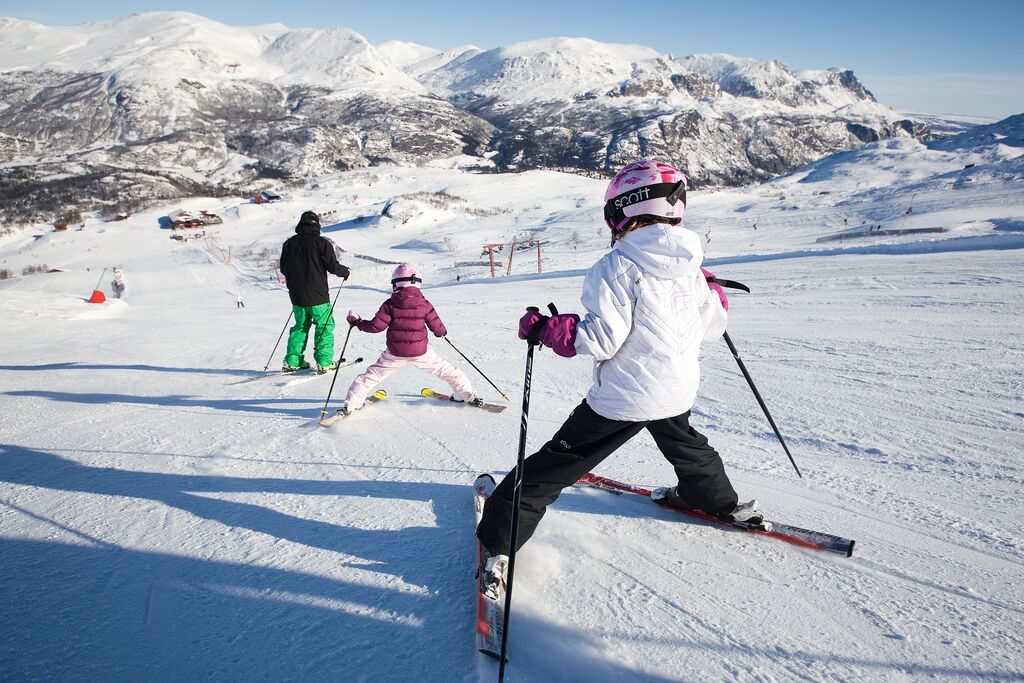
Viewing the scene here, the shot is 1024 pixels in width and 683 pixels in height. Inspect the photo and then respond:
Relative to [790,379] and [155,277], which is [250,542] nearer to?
[790,379]

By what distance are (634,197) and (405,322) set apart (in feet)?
7.70

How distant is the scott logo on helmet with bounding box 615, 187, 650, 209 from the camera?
72.5 inches

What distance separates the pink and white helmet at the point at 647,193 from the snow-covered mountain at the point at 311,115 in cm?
8363

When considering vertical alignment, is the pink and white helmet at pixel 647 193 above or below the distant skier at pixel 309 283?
above

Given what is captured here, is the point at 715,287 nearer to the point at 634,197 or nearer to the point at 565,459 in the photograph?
the point at 634,197

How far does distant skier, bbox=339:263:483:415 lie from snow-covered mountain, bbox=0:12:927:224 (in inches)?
3201

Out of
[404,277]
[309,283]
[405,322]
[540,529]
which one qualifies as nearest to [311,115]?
[309,283]

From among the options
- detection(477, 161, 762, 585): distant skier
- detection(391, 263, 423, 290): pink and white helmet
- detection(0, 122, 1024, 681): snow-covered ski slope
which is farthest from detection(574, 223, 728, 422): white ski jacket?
detection(391, 263, 423, 290): pink and white helmet

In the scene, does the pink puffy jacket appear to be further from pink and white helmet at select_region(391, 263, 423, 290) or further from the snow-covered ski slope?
the snow-covered ski slope

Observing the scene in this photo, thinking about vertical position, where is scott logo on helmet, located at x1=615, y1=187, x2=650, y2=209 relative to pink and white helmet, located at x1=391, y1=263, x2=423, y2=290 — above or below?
above

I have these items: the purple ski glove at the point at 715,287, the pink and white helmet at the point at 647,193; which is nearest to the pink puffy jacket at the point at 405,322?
the pink and white helmet at the point at 647,193

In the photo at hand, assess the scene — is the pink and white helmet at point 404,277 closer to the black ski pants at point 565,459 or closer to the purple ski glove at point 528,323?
the purple ski glove at point 528,323

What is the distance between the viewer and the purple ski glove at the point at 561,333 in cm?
184

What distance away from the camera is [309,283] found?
511 cm
